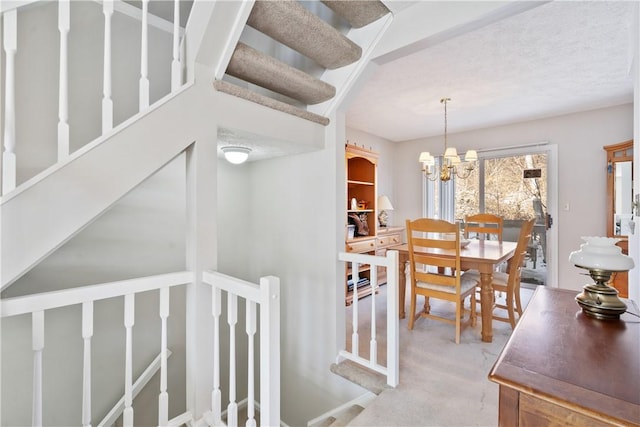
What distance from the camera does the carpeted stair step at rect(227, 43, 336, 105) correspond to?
147 cm

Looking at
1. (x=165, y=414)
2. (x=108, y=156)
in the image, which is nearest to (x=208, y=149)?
(x=108, y=156)

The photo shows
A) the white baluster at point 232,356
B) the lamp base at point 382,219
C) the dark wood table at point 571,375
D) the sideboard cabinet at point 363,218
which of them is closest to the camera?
the dark wood table at point 571,375

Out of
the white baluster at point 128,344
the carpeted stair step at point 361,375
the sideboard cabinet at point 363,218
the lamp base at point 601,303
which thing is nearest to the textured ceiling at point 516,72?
the sideboard cabinet at point 363,218

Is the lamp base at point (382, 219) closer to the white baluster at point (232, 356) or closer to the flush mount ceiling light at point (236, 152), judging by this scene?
the flush mount ceiling light at point (236, 152)

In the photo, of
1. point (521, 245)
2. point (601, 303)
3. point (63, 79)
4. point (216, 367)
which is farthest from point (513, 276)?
point (63, 79)

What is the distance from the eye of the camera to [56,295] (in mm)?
1002

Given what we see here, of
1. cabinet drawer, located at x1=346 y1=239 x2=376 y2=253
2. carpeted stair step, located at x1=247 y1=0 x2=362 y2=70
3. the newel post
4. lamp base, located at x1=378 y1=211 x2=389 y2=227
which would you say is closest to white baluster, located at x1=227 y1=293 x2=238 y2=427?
the newel post

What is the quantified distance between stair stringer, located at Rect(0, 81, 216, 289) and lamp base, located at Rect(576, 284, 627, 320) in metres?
1.79

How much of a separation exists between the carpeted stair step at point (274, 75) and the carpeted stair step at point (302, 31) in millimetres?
137

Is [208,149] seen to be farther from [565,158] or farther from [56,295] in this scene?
[565,158]

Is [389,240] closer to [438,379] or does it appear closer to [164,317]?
[438,379]

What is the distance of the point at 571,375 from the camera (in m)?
0.70

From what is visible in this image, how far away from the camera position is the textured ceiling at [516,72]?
1.95 meters

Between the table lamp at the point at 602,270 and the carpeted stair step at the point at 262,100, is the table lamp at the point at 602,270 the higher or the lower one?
the lower one
